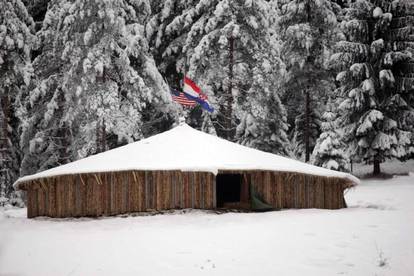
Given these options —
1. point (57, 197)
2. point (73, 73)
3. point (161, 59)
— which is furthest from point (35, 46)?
point (57, 197)

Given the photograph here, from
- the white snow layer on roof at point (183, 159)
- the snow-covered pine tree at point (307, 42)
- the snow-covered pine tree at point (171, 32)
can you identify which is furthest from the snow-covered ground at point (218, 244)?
the snow-covered pine tree at point (171, 32)

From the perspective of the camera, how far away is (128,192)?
16.5 meters

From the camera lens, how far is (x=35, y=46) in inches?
1042

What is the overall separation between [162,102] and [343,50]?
11.9 meters

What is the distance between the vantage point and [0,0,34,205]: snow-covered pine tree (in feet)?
80.9

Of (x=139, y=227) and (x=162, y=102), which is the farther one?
(x=162, y=102)

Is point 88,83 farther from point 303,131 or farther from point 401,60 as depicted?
point 401,60

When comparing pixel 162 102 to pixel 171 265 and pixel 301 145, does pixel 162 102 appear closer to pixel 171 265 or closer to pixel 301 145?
pixel 301 145

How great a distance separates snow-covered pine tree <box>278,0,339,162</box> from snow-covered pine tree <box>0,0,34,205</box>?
16837mm

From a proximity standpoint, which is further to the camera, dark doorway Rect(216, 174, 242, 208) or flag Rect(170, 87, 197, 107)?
dark doorway Rect(216, 174, 242, 208)

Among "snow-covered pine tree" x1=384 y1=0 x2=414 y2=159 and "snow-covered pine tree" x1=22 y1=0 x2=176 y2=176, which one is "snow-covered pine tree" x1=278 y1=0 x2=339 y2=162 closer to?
"snow-covered pine tree" x1=384 y1=0 x2=414 y2=159

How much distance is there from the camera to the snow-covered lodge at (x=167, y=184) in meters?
16.4

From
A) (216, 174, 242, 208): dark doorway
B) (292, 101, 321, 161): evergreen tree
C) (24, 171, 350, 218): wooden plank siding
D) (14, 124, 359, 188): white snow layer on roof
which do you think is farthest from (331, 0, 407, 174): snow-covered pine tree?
(24, 171, 350, 218): wooden plank siding

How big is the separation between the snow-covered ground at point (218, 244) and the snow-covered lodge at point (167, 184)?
72cm
